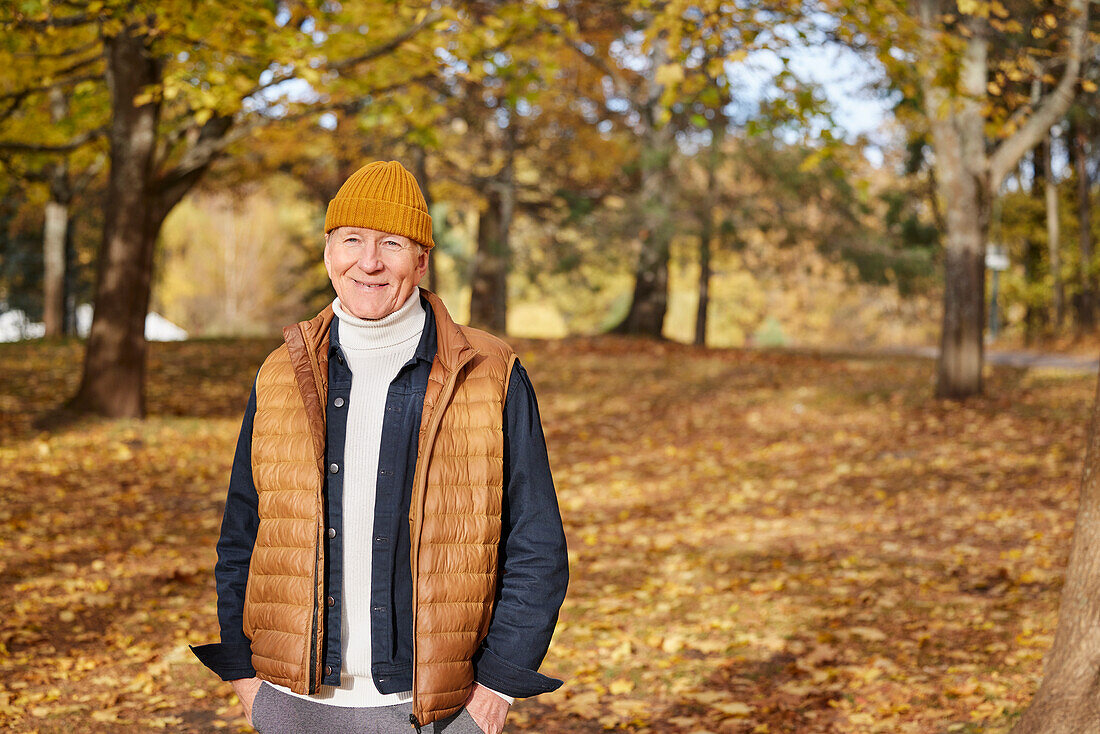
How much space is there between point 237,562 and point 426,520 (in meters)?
0.59

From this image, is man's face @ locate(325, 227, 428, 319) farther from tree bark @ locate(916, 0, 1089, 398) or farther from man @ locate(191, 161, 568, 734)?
tree bark @ locate(916, 0, 1089, 398)

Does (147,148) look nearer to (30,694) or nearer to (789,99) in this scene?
(789,99)

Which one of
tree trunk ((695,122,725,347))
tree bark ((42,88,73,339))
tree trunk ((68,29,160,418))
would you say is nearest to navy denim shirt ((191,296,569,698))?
tree trunk ((68,29,160,418))

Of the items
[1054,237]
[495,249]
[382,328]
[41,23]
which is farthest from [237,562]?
[1054,237]

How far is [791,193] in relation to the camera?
72.8 feet

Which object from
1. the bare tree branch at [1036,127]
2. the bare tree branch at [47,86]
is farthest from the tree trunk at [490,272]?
the bare tree branch at [1036,127]

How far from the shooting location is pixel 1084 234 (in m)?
25.8

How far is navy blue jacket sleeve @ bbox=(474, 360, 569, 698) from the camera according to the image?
2.26 meters

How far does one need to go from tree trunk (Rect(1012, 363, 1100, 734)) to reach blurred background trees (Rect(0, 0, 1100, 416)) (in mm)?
4435

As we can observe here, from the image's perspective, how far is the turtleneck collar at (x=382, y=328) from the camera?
2.28 m

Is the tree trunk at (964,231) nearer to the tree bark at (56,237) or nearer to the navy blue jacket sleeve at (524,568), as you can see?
the navy blue jacket sleeve at (524,568)

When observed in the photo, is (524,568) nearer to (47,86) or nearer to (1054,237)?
(47,86)

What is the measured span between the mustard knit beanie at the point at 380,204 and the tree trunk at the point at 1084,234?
84.4 ft

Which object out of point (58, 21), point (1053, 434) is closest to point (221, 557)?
point (58, 21)
